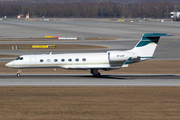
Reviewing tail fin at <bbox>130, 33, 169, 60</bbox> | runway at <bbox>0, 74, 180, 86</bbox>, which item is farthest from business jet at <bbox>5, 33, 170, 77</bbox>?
runway at <bbox>0, 74, 180, 86</bbox>

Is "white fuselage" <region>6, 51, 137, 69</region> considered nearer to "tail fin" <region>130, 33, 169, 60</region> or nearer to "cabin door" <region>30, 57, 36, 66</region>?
"cabin door" <region>30, 57, 36, 66</region>

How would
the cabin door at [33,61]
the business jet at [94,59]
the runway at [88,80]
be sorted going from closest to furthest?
the runway at [88,80]
the business jet at [94,59]
the cabin door at [33,61]

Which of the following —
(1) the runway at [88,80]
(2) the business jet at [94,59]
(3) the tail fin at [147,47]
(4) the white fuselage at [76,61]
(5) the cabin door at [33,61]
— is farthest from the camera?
(3) the tail fin at [147,47]

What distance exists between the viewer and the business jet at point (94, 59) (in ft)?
123

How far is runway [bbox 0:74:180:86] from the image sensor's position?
3481 cm

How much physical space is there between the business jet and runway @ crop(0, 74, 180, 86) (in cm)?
153

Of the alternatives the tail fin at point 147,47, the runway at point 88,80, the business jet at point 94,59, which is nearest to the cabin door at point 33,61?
the business jet at point 94,59

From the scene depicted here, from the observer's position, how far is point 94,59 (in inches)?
1491

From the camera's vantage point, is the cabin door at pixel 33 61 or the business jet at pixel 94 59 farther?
the cabin door at pixel 33 61

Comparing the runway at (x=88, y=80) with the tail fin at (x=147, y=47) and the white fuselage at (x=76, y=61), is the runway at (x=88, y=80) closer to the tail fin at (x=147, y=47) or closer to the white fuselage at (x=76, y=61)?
the white fuselage at (x=76, y=61)

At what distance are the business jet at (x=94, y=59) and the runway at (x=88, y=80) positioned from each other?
5.01 feet

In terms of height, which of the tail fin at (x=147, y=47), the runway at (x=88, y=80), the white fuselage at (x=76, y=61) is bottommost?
the runway at (x=88, y=80)

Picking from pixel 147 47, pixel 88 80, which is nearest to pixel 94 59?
pixel 88 80
